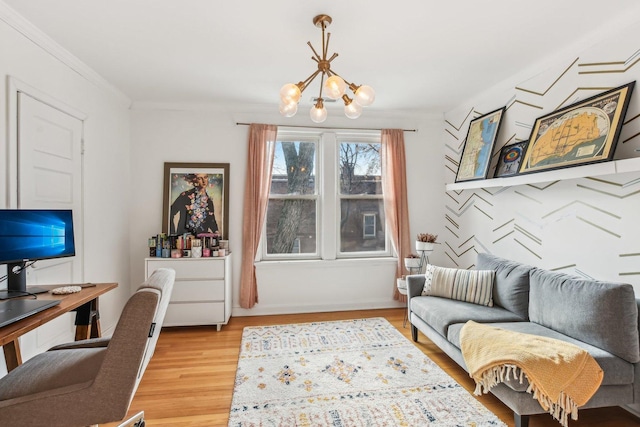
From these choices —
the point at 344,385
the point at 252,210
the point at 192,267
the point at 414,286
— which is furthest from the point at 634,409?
the point at 192,267

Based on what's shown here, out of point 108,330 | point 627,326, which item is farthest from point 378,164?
point 108,330

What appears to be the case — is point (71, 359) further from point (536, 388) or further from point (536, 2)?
point (536, 2)

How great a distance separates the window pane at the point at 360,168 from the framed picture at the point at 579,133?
1.86 meters

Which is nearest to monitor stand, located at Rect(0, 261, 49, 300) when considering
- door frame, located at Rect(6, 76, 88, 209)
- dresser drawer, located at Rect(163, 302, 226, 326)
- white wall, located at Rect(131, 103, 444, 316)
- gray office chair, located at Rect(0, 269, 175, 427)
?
door frame, located at Rect(6, 76, 88, 209)

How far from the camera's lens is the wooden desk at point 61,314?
1.42m

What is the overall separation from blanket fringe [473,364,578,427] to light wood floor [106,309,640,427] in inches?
10.1

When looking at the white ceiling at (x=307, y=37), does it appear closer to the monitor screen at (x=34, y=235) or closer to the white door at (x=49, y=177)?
the white door at (x=49, y=177)

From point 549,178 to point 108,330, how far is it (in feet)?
14.0

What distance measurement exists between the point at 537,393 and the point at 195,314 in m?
3.10

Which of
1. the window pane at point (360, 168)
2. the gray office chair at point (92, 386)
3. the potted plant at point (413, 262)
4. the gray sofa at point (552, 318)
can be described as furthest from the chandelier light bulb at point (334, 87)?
the window pane at point (360, 168)

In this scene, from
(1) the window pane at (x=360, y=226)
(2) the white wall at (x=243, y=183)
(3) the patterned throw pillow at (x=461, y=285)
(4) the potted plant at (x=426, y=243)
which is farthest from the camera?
(1) the window pane at (x=360, y=226)

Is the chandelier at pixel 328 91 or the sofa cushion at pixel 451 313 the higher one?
the chandelier at pixel 328 91

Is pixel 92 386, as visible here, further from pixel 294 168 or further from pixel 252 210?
pixel 294 168

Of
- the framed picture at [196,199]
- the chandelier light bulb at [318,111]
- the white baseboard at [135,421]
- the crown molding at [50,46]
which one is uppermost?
the crown molding at [50,46]
